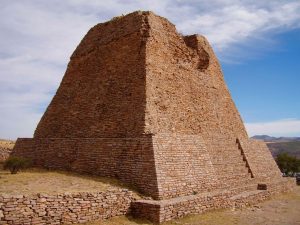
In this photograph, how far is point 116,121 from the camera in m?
13.9

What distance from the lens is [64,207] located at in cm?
879

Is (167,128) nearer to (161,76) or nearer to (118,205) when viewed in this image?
(161,76)

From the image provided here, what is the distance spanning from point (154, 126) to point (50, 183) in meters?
4.20

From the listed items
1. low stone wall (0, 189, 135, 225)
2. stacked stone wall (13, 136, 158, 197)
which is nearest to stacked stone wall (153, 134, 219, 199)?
stacked stone wall (13, 136, 158, 197)

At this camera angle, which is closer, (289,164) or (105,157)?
(105,157)

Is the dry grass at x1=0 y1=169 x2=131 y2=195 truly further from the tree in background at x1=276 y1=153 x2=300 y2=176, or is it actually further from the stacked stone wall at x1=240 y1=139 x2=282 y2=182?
the tree in background at x1=276 y1=153 x2=300 y2=176

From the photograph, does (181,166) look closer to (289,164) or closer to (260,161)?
(260,161)

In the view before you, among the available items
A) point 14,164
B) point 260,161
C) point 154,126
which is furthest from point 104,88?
point 260,161

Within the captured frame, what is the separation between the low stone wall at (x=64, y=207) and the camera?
8039 millimetres

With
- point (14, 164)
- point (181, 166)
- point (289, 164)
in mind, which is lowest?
point (181, 166)

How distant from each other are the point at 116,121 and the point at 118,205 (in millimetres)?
4491

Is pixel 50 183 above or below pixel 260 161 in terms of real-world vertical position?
below

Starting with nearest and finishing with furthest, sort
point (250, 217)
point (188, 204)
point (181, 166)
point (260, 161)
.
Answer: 1. point (188, 204)
2. point (250, 217)
3. point (181, 166)
4. point (260, 161)

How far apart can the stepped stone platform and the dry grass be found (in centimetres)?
72
